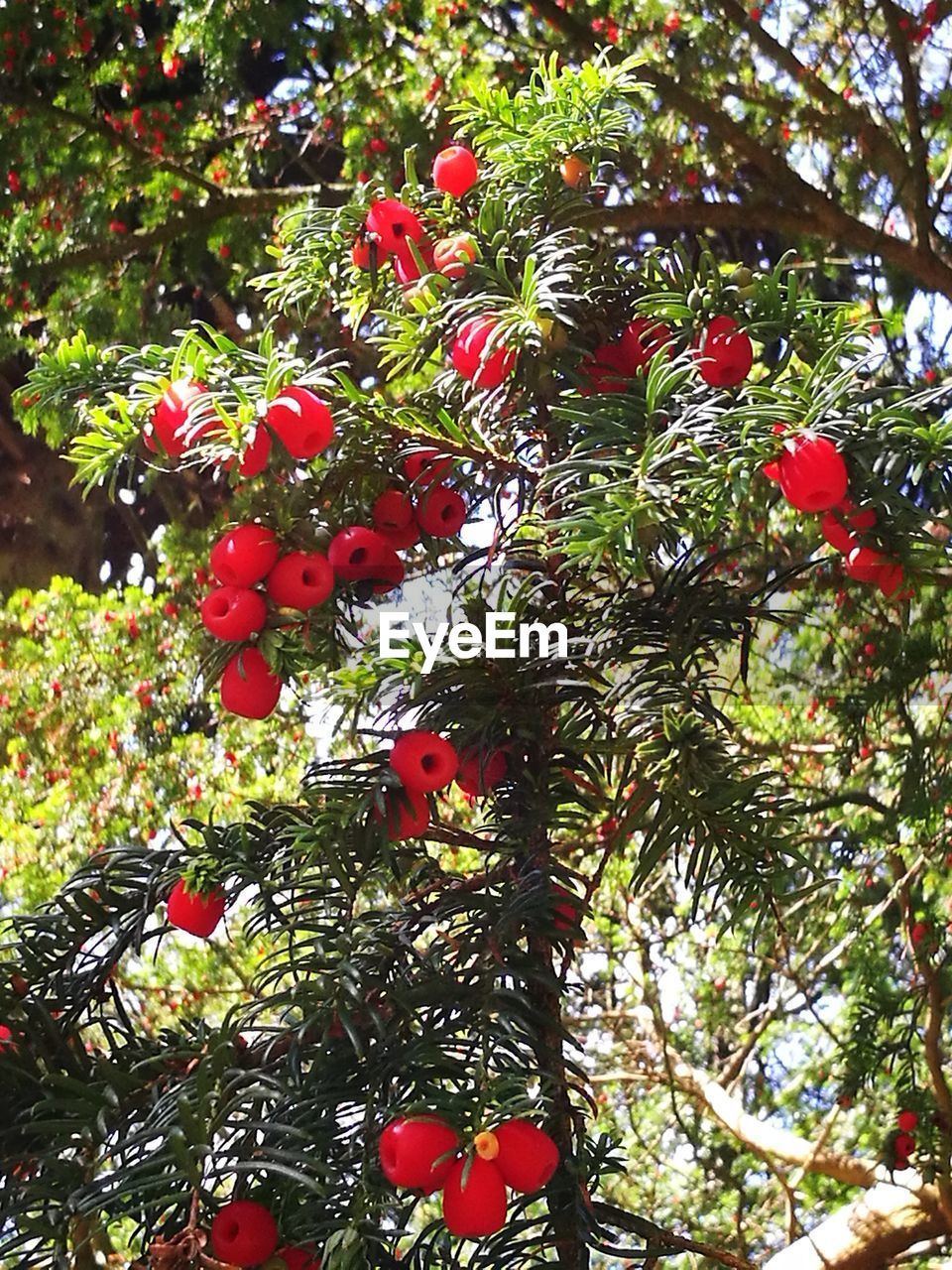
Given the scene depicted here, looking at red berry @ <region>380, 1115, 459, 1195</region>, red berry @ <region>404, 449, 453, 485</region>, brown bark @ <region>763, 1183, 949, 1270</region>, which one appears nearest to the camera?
red berry @ <region>380, 1115, 459, 1195</region>

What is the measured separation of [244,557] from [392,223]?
23 cm

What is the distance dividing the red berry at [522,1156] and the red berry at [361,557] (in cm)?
29

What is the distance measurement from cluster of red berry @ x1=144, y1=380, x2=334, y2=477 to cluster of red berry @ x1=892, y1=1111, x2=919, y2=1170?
1001mm

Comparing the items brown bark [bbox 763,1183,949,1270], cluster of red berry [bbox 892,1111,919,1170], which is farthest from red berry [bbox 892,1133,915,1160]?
brown bark [bbox 763,1183,949,1270]

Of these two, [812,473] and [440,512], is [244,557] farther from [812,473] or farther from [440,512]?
[812,473]

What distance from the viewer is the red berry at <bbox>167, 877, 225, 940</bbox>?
0.61 m

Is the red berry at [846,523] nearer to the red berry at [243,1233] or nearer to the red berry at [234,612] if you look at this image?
the red berry at [234,612]

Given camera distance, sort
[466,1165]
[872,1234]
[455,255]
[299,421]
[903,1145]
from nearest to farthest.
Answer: [466,1165], [299,421], [455,255], [903,1145], [872,1234]

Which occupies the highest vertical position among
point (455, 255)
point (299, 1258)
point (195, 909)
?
point (455, 255)

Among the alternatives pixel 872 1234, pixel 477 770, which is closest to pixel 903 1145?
pixel 872 1234

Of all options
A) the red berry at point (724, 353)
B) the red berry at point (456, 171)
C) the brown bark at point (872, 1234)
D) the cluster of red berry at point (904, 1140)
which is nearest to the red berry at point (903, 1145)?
the cluster of red berry at point (904, 1140)

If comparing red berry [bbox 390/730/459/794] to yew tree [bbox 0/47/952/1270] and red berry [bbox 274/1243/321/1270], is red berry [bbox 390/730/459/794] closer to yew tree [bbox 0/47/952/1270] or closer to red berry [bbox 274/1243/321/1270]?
yew tree [bbox 0/47/952/1270]

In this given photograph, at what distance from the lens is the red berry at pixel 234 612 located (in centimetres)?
60

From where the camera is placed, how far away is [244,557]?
602 mm
